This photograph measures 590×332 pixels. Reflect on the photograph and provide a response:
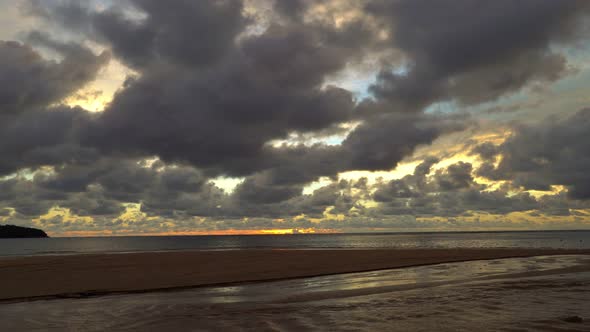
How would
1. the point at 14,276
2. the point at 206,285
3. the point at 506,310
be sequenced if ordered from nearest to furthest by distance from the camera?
the point at 506,310, the point at 206,285, the point at 14,276

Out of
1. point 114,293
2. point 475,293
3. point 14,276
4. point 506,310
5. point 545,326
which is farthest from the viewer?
point 14,276

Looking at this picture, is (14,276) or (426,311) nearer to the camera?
(426,311)

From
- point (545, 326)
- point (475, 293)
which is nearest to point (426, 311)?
point (545, 326)

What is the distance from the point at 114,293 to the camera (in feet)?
62.3

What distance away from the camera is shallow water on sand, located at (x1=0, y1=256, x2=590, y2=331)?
10945 mm

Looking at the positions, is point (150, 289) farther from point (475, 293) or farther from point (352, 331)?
point (475, 293)

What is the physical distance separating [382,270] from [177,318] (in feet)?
60.1

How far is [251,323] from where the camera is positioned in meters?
11.4

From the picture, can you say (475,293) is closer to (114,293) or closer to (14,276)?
(114,293)

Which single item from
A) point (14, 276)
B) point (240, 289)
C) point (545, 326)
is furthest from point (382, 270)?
point (14, 276)

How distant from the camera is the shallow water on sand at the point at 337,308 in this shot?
10.9m

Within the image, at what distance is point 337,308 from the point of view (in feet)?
44.2

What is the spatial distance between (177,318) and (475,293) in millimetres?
11444

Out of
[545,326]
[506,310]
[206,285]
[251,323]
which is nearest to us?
[545,326]
